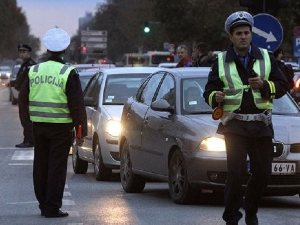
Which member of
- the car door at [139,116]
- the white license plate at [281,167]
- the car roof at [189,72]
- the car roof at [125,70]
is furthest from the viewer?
the car roof at [125,70]

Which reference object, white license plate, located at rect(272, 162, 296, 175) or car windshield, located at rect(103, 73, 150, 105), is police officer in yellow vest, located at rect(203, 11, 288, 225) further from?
car windshield, located at rect(103, 73, 150, 105)

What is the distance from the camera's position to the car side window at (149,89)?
13.1 metres

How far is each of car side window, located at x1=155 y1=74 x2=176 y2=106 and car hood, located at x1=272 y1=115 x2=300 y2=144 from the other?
4.35ft

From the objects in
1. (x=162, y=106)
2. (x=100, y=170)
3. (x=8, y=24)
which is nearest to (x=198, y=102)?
(x=162, y=106)

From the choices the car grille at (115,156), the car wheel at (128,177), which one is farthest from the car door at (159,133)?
the car grille at (115,156)

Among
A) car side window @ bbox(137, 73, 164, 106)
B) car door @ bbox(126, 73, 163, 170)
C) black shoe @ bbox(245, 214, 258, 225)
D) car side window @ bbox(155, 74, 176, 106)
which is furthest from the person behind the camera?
car side window @ bbox(137, 73, 164, 106)

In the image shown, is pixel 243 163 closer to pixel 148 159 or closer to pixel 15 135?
pixel 148 159

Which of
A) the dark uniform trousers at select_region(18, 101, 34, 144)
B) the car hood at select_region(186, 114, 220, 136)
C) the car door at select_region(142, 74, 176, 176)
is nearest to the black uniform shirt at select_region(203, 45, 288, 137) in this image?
the car hood at select_region(186, 114, 220, 136)

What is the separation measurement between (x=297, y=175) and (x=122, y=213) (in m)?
1.74

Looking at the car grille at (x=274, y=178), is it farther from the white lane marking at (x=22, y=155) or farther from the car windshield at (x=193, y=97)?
the white lane marking at (x=22, y=155)

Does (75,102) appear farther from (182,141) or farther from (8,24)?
(8,24)

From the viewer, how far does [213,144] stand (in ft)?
36.3

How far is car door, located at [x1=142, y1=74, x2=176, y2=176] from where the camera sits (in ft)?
39.3

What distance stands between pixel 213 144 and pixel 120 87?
577 cm
